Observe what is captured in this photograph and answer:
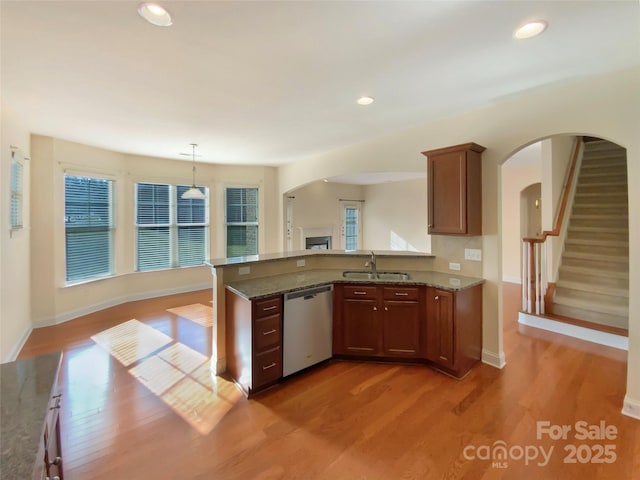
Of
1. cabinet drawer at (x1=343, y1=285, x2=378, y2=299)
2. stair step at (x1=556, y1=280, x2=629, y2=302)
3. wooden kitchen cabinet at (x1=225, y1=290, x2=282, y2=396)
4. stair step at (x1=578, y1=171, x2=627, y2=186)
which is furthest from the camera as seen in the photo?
stair step at (x1=578, y1=171, x2=627, y2=186)

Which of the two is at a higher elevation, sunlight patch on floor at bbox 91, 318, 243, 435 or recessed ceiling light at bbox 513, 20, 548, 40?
recessed ceiling light at bbox 513, 20, 548, 40

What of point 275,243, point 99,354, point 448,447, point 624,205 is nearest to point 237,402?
point 448,447

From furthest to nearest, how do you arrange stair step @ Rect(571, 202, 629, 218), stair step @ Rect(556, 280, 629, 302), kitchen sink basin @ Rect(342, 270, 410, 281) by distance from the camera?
stair step @ Rect(571, 202, 629, 218) → stair step @ Rect(556, 280, 629, 302) → kitchen sink basin @ Rect(342, 270, 410, 281)

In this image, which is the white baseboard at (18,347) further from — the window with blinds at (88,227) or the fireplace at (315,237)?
the fireplace at (315,237)

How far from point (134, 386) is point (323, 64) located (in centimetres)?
328

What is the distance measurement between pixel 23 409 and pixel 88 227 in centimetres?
483

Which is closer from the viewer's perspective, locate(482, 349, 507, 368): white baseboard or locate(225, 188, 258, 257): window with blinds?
locate(482, 349, 507, 368): white baseboard

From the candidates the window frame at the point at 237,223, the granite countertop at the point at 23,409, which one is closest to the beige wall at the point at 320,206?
the window frame at the point at 237,223

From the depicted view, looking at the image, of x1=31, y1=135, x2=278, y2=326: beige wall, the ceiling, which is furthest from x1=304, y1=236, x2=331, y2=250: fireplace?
the ceiling

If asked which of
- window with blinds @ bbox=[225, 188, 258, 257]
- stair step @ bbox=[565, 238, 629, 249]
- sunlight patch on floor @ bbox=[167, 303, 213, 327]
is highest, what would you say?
window with blinds @ bbox=[225, 188, 258, 257]

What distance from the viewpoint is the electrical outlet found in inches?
127

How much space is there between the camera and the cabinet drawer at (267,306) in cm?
261

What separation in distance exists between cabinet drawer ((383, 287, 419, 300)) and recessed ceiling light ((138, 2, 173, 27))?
9.12 ft

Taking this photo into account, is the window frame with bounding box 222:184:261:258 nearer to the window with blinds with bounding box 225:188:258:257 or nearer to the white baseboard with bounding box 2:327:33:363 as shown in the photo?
the window with blinds with bounding box 225:188:258:257
